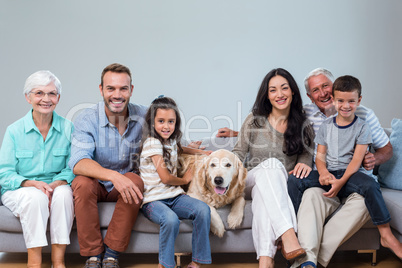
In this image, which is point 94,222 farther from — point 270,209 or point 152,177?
point 270,209

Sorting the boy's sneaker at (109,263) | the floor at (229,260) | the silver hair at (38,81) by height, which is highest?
the silver hair at (38,81)

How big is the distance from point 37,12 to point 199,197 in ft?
9.48

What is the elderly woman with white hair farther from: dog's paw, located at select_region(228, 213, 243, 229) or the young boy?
the young boy

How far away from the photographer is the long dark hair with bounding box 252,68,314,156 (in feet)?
8.45

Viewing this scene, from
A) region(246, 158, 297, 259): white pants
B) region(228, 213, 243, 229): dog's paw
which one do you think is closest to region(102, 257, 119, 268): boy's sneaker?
region(228, 213, 243, 229): dog's paw

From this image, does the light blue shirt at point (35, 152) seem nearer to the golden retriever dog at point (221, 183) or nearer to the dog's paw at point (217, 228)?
the golden retriever dog at point (221, 183)

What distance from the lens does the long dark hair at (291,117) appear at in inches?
101

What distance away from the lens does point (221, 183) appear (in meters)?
2.31

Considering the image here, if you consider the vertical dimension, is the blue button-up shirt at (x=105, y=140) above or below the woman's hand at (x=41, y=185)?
above

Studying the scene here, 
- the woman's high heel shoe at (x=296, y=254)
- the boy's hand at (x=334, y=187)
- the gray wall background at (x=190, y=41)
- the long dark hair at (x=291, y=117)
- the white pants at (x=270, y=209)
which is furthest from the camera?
the gray wall background at (x=190, y=41)

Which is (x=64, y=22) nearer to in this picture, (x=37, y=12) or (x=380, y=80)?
(x=37, y=12)

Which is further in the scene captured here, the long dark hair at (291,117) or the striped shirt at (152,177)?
the long dark hair at (291,117)

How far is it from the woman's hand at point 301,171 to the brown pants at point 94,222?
958mm

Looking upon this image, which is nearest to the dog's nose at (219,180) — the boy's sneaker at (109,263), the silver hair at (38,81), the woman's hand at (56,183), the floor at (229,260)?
the floor at (229,260)
